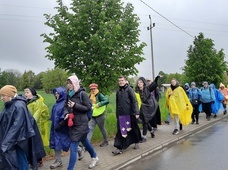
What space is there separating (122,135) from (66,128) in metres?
1.91

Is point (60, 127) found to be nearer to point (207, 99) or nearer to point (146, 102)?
point (146, 102)

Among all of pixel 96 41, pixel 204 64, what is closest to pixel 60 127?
A: pixel 96 41

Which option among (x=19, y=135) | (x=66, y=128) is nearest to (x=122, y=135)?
(x=66, y=128)

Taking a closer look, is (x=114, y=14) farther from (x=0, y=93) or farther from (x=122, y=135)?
(x=0, y=93)

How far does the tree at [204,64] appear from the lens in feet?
81.6

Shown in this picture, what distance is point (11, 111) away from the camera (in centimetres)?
499

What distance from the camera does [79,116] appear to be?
237 inches

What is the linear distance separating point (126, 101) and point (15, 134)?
337 centimetres

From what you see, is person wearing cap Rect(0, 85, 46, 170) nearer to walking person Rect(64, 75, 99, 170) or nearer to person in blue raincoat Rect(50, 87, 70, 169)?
walking person Rect(64, 75, 99, 170)

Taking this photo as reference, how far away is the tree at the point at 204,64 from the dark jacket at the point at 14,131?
2103 centimetres

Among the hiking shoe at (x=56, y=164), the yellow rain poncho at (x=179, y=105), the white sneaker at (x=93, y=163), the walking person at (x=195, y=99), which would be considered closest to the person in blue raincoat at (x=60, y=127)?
the hiking shoe at (x=56, y=164)

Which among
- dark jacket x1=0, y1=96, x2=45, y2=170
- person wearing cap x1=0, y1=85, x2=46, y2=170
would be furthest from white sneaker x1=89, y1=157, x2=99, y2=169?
dark jacket x1=0, y1=96, x2=45, y2=170

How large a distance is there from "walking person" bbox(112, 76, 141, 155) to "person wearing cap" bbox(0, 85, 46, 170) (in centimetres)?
283

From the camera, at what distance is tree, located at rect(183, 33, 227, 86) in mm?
24875
